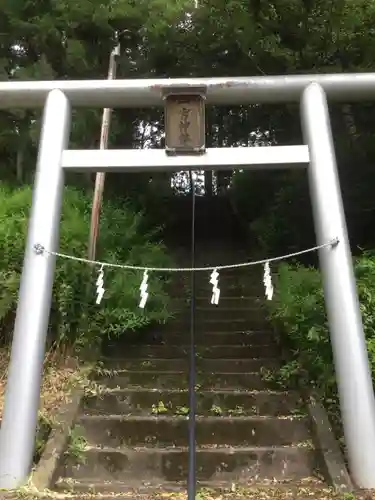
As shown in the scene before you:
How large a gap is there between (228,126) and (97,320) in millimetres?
5257

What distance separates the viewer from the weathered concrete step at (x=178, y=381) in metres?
5.15

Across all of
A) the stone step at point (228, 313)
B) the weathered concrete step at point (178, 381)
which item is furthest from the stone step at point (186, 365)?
the stone step at point (228, 313)

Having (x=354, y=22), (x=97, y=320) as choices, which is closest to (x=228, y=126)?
(x=354, y=22)

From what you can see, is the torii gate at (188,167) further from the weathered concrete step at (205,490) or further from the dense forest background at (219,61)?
the dense forest background at (219,61)

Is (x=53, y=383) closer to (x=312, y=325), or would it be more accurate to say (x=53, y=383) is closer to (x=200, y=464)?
(x=200, y=464)

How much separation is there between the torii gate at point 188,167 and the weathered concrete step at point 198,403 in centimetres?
93

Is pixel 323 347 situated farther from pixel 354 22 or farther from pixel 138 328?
pixel 354 22

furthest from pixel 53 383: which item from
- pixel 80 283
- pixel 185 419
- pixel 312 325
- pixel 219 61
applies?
pixel 219 61

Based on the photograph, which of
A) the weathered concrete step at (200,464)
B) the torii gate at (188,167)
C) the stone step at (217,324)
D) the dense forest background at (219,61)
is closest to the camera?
the torii gate at (188,167)

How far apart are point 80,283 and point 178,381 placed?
129cm

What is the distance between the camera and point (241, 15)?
5.44 metres

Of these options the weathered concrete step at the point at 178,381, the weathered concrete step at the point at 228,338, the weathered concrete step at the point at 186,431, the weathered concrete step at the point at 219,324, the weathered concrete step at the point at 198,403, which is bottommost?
the weathered concrete step at the point at 186,431

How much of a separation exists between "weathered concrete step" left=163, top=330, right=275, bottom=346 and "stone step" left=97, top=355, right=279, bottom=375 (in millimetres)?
434

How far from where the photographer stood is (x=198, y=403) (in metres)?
4.86
